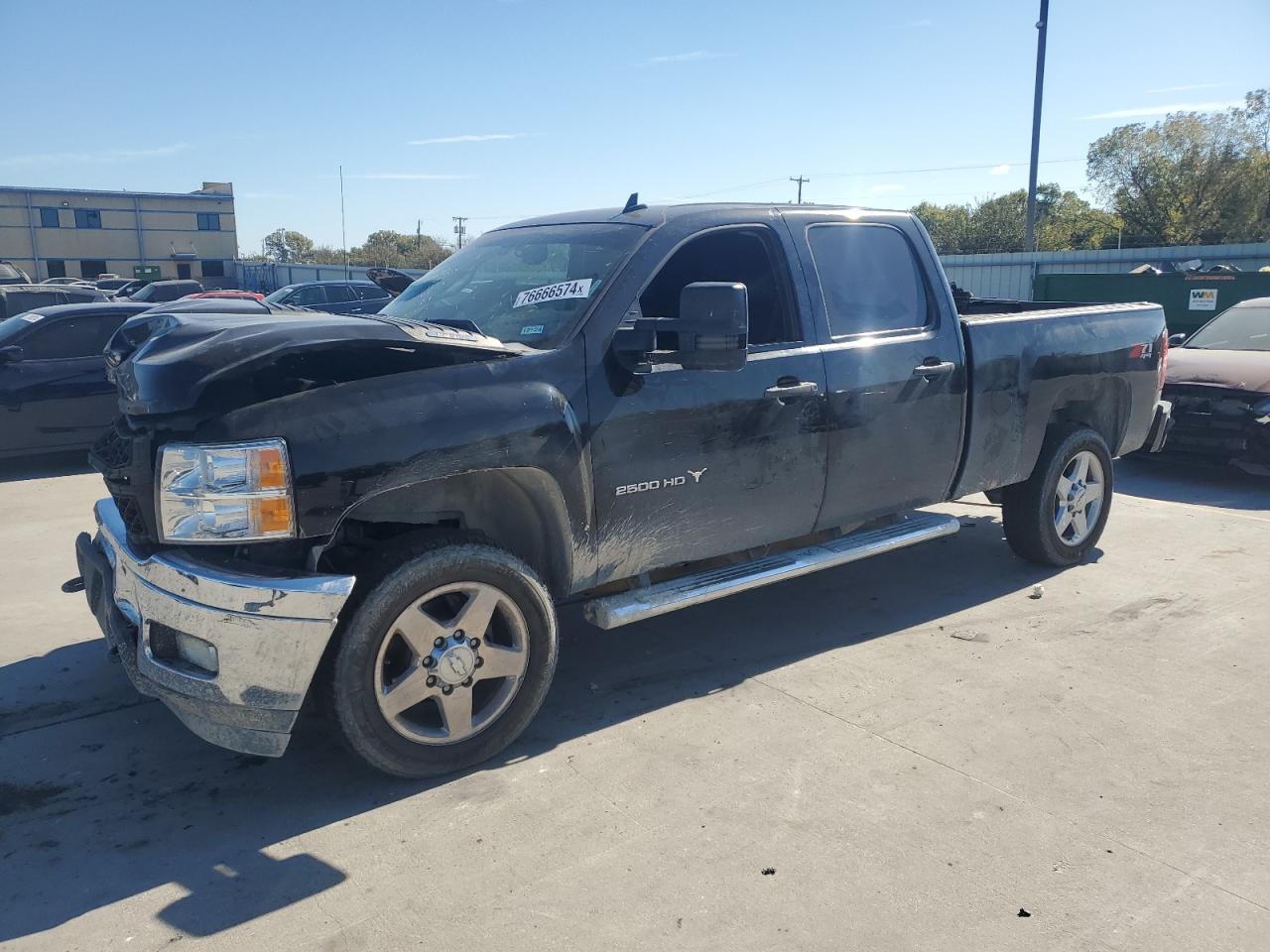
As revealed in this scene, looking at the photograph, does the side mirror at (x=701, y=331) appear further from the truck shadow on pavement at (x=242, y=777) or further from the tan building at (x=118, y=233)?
the tan building at (x=118, y=233)

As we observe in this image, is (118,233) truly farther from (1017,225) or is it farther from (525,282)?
(525,282)

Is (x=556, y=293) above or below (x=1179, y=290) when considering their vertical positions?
below

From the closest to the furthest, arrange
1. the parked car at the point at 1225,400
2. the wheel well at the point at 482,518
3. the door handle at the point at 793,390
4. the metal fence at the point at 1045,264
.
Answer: the wheel well at the point at 482,518 → the door handle at the point at 793,390 → the parked car at the point at 1225,400 → the metal fence at the point at 1045,264

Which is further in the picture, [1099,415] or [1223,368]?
[1223,368]

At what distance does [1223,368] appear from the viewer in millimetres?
9070

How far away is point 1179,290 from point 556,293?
14246 mm

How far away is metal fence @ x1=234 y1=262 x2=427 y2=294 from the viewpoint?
41969 millimetres

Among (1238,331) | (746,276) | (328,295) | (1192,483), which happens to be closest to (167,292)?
(328,295)

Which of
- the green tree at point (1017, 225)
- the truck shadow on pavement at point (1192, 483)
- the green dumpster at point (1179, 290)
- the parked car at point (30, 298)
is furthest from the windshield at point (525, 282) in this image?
the green tree at point (1017, 225)

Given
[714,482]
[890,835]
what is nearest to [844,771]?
[890,835]

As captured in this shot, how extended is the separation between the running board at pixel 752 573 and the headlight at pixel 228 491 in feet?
4.46

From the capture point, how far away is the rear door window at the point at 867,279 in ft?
15.8

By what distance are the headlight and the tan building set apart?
60.1m

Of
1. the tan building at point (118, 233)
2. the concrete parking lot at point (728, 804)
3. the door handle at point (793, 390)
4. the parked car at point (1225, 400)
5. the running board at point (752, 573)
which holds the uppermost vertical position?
the tan building at point (118, 233)
